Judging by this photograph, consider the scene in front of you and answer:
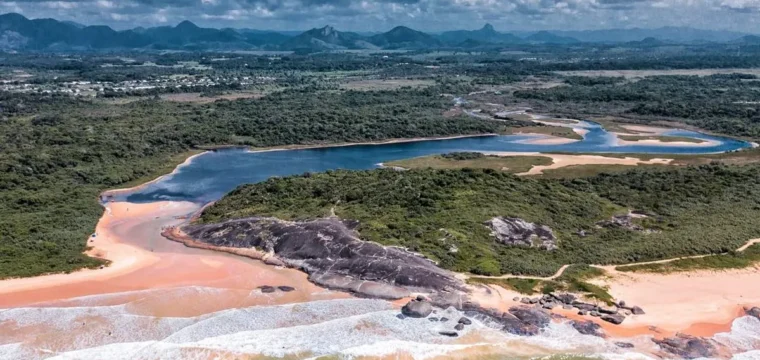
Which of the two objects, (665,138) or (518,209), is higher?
(518,209)

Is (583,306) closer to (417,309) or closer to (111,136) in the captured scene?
(417,309)

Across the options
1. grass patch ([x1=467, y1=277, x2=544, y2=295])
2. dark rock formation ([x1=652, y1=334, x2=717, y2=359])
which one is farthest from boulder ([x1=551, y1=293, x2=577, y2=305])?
dark rock formation ([x1=652, y1=334, x2=717, y2=359])

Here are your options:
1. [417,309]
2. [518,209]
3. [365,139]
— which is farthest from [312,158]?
[417,309]

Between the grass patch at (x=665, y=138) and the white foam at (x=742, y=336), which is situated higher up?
the grass patch at (x=665, y=138)

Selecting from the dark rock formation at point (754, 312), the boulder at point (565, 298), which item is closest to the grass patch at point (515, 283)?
the boulder at point (565, 298)

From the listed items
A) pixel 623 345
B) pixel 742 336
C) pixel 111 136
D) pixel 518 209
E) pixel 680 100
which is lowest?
pixel 742 336

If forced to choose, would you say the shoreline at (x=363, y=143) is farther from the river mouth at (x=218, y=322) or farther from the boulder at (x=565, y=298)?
the boulder at (x=565, y=298)
